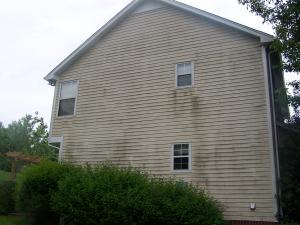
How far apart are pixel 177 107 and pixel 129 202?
5.52m

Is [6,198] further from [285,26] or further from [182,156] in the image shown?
[285,26]

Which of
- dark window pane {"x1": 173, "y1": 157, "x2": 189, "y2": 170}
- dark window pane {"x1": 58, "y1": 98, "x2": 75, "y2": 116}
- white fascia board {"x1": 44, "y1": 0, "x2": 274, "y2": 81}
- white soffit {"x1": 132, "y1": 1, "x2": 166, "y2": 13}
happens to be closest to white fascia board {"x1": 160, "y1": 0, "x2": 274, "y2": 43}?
white fascia board {"x1": 44, "y1": 0, "x2": 274, "y2": 81}

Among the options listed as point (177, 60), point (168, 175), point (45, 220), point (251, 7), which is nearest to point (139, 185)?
point (168, 175)

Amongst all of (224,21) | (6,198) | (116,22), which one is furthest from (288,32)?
(6,198)

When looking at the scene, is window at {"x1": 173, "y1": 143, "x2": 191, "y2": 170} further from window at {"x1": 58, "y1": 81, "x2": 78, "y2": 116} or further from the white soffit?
the white soffit

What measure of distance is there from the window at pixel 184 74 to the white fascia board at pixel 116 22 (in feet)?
7.72

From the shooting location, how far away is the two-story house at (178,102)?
566 inches

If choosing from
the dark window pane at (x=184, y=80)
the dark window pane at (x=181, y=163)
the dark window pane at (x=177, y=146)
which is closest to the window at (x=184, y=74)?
the dark window pane at (x=184, y=80)

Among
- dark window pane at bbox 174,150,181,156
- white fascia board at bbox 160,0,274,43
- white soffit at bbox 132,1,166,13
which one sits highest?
white soffit at bbox 132,1,166,13

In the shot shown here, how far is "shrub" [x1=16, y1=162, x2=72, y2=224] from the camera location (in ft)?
50.2

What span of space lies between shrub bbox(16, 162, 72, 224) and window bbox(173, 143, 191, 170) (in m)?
4.46

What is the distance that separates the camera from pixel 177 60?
17.3 metres

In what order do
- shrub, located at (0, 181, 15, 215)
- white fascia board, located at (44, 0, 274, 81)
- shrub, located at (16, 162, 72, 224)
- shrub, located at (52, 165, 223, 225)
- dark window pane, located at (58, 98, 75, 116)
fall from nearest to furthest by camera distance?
shrub, located at (52, 165, 223, 225)
shrub, located at (16, 162, 72, 224)
white fascia board, located at (44, 0, 274, 81)
shrub, located at (0, 181, 15, 215)
dark window pane, located at (58, 98, 75, 116)

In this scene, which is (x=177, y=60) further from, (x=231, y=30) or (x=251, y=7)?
(x=251, y=7)
